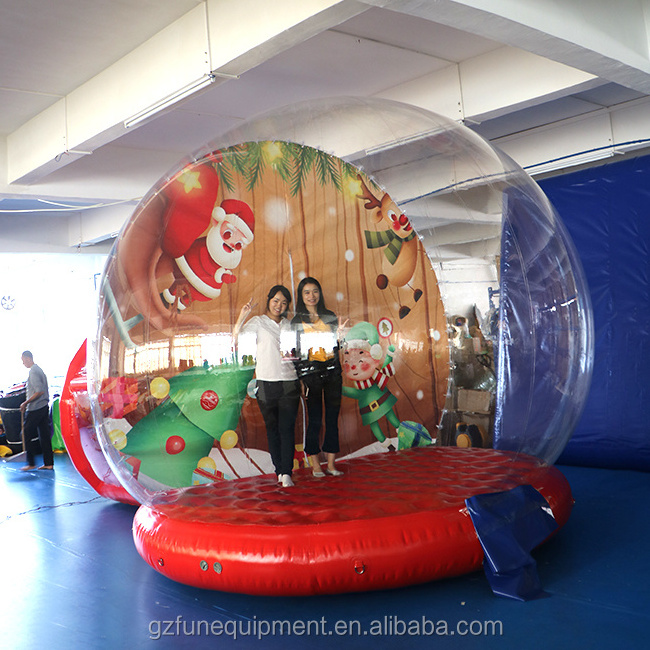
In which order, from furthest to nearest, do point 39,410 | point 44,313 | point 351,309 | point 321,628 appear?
1. point 44,313
2. point 39,410
3. point 351,309
4. point 321,628

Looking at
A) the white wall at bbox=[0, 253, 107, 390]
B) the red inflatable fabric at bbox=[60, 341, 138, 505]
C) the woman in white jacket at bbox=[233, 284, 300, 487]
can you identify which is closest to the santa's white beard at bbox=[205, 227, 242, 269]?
the woman in white jacket at bbox=[233, 284, 300, 487]

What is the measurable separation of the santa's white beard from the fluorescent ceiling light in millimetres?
1357

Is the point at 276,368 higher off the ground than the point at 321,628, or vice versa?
the point at 276,368

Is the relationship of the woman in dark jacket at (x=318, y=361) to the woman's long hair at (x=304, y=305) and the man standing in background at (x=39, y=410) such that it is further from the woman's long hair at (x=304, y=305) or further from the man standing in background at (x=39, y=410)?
the man standing in background at (x=39, y=410)

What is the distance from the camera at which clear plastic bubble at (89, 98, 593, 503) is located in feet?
12.9

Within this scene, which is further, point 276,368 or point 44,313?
point 44,313

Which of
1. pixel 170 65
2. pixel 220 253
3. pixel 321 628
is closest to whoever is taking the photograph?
pixel 321 628

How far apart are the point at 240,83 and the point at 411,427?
11.9ft

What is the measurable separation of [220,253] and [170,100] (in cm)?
171

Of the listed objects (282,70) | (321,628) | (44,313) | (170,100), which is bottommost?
(321,628)

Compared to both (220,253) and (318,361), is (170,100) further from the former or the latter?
(318,361)

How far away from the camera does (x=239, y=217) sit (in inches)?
160

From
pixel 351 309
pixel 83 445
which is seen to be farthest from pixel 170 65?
pixel 83 445

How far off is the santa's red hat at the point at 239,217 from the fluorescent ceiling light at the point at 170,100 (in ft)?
4.02
